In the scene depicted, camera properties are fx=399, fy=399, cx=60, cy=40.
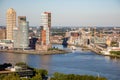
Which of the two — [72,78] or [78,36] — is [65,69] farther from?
[78,36]

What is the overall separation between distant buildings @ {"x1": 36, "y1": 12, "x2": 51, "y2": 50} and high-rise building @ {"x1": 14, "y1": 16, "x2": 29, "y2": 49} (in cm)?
52

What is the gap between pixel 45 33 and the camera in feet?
53.5

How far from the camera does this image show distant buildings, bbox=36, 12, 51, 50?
1570 centimetres

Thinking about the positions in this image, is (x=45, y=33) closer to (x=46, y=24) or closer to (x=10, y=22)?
(x=46, y=24)

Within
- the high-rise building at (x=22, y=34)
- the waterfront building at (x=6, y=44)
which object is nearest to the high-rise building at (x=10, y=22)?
the waterfront building at (x=6, y=44)

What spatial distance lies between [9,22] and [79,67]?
8758 mm

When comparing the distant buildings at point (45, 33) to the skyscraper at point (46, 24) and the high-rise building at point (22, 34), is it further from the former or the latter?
the high-rise building at point (22, 34)

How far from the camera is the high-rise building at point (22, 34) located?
15.6 m

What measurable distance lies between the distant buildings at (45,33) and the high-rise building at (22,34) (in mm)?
518

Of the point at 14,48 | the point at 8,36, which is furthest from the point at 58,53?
the point at 8,36

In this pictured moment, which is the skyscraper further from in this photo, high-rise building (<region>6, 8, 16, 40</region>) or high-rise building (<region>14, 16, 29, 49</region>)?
high-rise building (<region>6, 8, 16, 40</region>)

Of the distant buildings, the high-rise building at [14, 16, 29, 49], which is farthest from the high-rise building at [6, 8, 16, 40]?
the high-rise building at [14, 16, 29, 49]

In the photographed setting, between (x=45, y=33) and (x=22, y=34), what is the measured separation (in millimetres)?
1040

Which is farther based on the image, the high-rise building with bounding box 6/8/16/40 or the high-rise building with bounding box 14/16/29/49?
the high-rise building with bounding box 6/8/16/40
